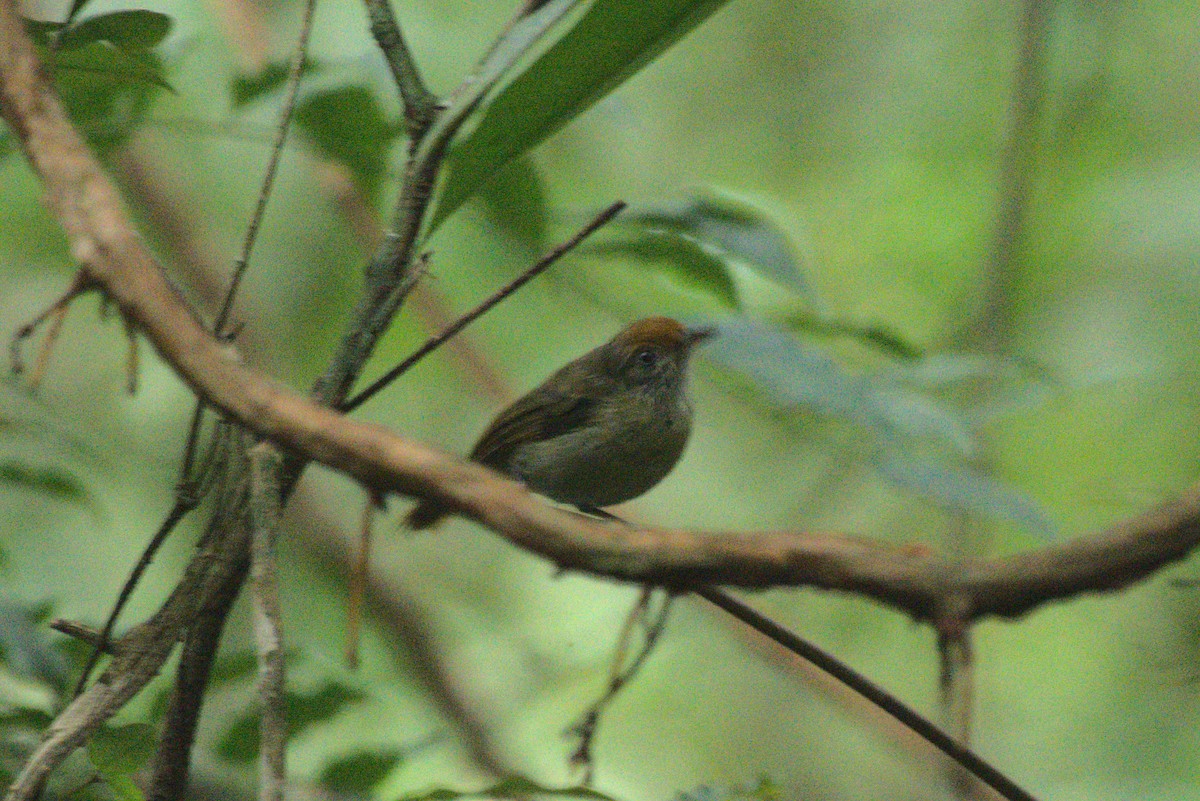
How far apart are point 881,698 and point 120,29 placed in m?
1.35

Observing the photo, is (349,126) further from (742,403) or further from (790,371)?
(742,403)

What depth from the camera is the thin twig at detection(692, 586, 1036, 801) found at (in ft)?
4.34

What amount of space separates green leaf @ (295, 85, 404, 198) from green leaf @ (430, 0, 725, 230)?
1.08 m

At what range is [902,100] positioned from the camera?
22.4 ft

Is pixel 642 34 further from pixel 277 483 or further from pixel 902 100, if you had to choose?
pixel 902 100

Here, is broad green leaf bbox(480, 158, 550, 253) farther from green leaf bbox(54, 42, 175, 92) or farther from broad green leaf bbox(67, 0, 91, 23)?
broad green leaf bbox(67, 0, 91, 23)

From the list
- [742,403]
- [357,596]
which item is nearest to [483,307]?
[357,596]

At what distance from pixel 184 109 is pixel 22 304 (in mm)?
1566

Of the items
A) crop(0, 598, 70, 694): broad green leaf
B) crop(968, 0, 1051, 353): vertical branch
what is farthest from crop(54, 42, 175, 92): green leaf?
crop(968, 0, 1051, 353): vertical branch

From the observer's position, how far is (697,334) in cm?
325

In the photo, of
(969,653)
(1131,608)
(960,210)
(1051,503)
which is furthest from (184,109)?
(969,653)

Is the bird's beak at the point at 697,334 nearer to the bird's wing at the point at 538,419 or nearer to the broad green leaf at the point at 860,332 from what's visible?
the broad green leaf at the point at 860,332

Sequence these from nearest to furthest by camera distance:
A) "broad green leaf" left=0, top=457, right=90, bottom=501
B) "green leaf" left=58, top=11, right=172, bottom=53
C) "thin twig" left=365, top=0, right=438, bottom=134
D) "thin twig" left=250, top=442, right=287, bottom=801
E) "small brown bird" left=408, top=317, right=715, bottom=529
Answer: "thin twig" left=250, top=442, right=287, bottom=801 → "thin twig" left=365, top=0, right=438, bottom=134 → "green leaf" left=58, top=11, right=172, bottom=53 → "broad green leaf" left=0, top=457, right=90, bottom=501 → "small brown bird" left=408, top=317, right=715, bottom=529

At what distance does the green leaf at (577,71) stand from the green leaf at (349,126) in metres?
1.08
